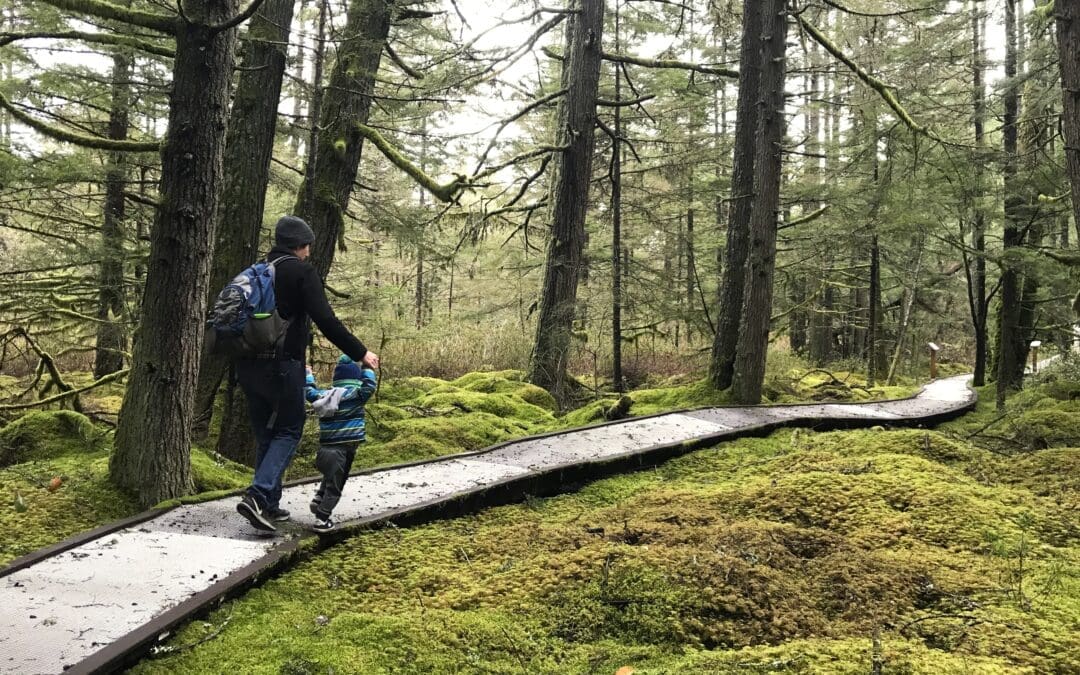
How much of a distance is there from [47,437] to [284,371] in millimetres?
3793

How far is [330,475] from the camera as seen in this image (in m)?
4.28

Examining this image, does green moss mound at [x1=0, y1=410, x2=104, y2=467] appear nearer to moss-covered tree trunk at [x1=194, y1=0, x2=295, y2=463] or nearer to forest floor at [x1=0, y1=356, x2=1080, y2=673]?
forest floor at [x1=0, y1=356, x2=1080, y2=673]

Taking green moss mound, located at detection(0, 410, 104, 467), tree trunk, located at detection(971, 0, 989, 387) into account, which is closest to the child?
green moss mound, located at detection(0, 410, 104, 467)

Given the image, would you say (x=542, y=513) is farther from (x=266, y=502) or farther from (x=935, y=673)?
(x=935, y=673)

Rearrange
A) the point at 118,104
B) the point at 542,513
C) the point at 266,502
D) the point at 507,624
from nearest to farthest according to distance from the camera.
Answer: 1. the point at 507,624
2. the point at 266,502
3. the point at 542,513
4. the point at 118,104

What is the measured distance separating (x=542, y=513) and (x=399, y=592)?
79.2 inches

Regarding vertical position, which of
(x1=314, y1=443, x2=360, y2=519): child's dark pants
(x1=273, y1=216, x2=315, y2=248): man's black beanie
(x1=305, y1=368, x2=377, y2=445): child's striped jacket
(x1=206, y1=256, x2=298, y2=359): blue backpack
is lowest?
(x1=314, y1=443, x2=360, y2=519): child's dark pants

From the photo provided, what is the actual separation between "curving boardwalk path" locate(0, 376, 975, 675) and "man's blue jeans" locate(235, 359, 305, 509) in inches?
12.2

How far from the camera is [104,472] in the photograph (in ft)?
16.5

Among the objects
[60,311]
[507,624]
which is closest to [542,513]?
[507,624]

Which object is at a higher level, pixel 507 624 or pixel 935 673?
pixel 935 673

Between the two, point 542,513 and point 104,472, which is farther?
point 542,513

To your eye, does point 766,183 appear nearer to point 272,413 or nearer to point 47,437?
point 272,413

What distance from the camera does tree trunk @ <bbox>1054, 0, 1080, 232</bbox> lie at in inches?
248
